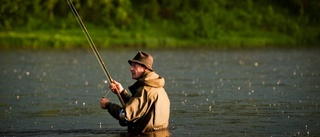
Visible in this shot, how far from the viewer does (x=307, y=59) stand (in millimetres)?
36312

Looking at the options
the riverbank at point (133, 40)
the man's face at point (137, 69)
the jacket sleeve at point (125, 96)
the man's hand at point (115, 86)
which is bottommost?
the jacket sleeve at point (125, 96)

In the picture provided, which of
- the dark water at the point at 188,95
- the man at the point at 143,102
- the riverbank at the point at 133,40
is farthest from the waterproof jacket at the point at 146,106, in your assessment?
the riverbank at the point at 133,40

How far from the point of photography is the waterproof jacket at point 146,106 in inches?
532

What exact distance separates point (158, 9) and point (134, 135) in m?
44.0

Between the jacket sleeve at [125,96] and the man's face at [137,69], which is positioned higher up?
the man's face at [137,69]

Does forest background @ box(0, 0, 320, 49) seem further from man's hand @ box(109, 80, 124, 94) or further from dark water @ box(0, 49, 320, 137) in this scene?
man's hand @ box(109, 80, 124, 94)

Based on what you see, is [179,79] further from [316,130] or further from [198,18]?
[198,18]

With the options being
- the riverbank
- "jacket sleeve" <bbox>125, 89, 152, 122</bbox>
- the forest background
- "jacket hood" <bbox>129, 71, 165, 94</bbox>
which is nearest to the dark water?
"jacket sleeve" <bbox>125, 89, 152, 122</bbox>

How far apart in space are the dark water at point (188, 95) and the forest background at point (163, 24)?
465 inches

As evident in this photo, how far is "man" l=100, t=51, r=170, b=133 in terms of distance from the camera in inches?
532

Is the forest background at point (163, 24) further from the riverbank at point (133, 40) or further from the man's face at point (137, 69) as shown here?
the man's face at point (137, 69)

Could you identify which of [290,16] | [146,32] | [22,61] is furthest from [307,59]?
[290,16]

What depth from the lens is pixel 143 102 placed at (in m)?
13.6

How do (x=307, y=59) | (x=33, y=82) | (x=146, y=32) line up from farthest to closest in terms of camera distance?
1. (x=146, y=32)
2. (x=307, y=59)
3. (x=33, y=82)
